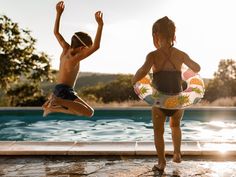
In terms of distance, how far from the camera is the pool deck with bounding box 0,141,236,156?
533 cm


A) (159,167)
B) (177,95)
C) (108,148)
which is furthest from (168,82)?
(108,148)

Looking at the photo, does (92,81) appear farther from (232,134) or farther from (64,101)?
(64,101)

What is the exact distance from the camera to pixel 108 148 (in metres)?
5.60

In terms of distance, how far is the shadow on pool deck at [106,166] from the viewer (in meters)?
4.43

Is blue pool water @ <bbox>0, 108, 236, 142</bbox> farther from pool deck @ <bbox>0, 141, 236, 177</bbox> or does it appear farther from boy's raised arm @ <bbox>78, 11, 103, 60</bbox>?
boy's raised arm @ <bbox>78, 11, 103, 60</bbox>

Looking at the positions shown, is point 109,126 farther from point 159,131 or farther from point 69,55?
point 159,131

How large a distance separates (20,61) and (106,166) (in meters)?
14.8

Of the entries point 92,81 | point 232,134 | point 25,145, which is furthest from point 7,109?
point 92,81

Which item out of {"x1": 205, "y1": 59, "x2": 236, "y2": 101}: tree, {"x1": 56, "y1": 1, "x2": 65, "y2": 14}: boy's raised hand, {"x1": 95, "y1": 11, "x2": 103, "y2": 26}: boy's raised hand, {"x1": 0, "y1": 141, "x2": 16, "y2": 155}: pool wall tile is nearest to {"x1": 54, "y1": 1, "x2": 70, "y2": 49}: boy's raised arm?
{"x1": 56, "y1": 1, "x2": 65, "y2": 14}: boy's raised hand

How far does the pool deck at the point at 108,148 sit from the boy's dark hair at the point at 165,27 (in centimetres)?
158

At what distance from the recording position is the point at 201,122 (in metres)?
13.5

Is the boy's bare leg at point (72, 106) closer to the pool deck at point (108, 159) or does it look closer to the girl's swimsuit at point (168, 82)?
the pool deck at point (108, 159)

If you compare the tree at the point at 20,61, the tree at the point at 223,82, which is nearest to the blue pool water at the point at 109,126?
the tree at the point at 20,61

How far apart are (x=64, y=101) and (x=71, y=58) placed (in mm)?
506
